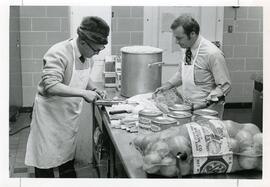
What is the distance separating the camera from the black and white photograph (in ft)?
3.24

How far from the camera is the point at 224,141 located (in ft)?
2.89

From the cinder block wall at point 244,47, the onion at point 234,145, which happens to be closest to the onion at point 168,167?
the onion at point 234,145

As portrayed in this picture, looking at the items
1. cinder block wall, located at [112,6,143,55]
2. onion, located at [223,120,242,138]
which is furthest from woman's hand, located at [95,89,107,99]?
onion, located at [223,120,242,138]

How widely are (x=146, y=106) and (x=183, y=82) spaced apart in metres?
0.12

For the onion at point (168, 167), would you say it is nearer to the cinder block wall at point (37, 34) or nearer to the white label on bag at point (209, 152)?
the white label on bag at point (209, 152)

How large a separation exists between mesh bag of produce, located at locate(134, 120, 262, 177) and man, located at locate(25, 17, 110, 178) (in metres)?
0.25

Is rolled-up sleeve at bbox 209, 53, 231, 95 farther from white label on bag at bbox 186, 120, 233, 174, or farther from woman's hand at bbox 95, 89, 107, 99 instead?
woman's hand at bbox 95, 89, 107, 99

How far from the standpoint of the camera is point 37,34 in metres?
0.97

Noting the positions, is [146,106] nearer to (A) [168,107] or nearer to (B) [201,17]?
(A) [168,107]

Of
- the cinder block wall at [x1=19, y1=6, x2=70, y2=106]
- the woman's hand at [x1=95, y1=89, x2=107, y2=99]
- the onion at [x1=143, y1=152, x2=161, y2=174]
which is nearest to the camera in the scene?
the onion at [x1=143, y1=152, x2=161, y2=174]

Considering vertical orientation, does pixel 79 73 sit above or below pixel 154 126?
above

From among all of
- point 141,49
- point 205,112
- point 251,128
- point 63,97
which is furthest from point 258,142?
point 63,97

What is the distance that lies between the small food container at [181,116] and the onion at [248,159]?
6.8 inches

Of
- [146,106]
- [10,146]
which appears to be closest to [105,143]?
[146,106]
